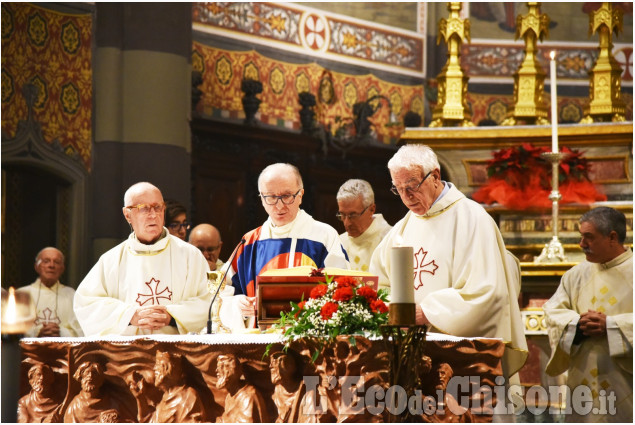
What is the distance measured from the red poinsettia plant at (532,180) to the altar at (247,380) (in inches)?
144

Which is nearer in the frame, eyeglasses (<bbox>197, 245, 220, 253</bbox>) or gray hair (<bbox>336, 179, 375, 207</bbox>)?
gray hair (<bbox>336, 179, 375, 207</bbox>)

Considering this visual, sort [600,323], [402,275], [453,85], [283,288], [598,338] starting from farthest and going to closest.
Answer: [453,85]
[598,338]
[600,323]
[283,288]
[402,275]

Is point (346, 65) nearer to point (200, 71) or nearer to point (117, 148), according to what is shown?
point (200, 71)

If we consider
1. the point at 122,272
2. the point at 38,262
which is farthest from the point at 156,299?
the point at 38,262

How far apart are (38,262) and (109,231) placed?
38.6 inches

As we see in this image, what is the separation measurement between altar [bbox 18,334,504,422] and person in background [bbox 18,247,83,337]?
4070 millimetres

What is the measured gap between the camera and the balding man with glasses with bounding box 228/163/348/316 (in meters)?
5.05

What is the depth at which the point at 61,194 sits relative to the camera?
933cm

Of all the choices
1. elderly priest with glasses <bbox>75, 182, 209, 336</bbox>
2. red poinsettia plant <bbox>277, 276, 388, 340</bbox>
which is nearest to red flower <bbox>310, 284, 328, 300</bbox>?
red poinsettia plant <bbox>277, 276, 388, 340</bbox>

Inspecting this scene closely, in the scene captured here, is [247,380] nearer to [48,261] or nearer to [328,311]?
[328,311]

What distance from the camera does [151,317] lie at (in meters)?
4.80

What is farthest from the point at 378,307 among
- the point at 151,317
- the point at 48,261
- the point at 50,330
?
the point at 48,261

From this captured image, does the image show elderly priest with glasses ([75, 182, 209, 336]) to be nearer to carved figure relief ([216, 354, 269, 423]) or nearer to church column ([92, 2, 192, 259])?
carved figure relief ([216, 354, 269, 423])

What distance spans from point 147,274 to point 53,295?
363 cm
